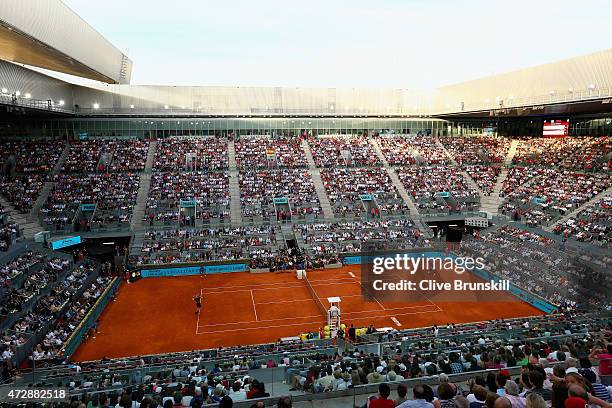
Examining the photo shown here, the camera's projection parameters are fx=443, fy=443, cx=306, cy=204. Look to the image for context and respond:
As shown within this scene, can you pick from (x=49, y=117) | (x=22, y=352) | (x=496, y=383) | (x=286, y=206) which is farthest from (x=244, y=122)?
(x=496, y=383)

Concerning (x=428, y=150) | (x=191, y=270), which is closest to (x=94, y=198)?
(x=191, y=270)

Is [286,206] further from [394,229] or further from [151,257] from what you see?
[151,257]

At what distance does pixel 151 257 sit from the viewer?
129ft

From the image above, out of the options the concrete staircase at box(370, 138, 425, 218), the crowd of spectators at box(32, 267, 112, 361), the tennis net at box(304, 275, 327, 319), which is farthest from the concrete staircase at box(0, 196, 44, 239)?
the concrete staircase at box(370, 138, 425, 218)

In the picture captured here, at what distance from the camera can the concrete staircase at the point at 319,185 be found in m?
47.6

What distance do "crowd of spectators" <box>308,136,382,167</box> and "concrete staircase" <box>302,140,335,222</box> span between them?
68 centimetres

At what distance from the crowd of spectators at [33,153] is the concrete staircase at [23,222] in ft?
25.4

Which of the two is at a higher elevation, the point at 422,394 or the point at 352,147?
the point at 352,147

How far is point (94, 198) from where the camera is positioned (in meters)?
45.7

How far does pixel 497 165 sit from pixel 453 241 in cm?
1595

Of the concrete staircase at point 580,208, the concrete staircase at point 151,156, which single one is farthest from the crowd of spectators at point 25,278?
the concrete staircase at point 580,208

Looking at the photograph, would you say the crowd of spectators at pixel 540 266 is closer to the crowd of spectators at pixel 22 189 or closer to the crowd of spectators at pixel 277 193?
the crowd of spectators at pixel 277 193

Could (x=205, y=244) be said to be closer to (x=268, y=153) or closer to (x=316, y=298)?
(x=316, y=298)

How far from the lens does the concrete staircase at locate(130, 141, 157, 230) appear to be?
4388 cm
